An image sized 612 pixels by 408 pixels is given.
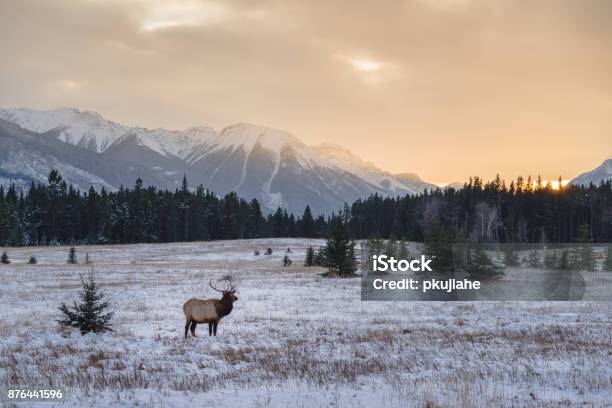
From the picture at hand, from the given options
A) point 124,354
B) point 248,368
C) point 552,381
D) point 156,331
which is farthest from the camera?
point 156,331

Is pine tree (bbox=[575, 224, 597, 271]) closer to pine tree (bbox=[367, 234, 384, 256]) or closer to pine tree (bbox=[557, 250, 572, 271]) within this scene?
pine tree (bbox=[557, 250, 572, 271])

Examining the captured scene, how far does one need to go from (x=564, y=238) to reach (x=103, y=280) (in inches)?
4133

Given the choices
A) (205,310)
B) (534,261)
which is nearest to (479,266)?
(534,261)

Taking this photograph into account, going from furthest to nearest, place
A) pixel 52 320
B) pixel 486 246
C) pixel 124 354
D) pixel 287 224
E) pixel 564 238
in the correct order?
1. pixel 287 224
2. pixel 564 238
3. pixel 486 246
4. pixel 52 320
5. pixel 124 354

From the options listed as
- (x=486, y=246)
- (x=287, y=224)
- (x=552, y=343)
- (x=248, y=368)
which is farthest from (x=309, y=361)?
(x=287, y=224)

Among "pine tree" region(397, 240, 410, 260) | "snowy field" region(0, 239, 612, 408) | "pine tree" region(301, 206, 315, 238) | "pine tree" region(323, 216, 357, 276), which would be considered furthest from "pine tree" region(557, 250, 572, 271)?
"pine tree" region(301, 206, 315, 238)

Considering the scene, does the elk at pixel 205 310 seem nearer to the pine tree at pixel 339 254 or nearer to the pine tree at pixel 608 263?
the pine tree at pixel 339 254

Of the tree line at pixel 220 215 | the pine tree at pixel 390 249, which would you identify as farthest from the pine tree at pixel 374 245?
the tree line at pixel 220 215

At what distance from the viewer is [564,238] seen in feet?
391

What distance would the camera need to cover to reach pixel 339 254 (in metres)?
49.2

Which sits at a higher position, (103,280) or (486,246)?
(486,246)

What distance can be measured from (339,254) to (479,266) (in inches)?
555

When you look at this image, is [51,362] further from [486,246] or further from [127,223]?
[127,223]

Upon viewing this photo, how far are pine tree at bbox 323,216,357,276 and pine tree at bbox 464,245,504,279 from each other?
13.2 meters
